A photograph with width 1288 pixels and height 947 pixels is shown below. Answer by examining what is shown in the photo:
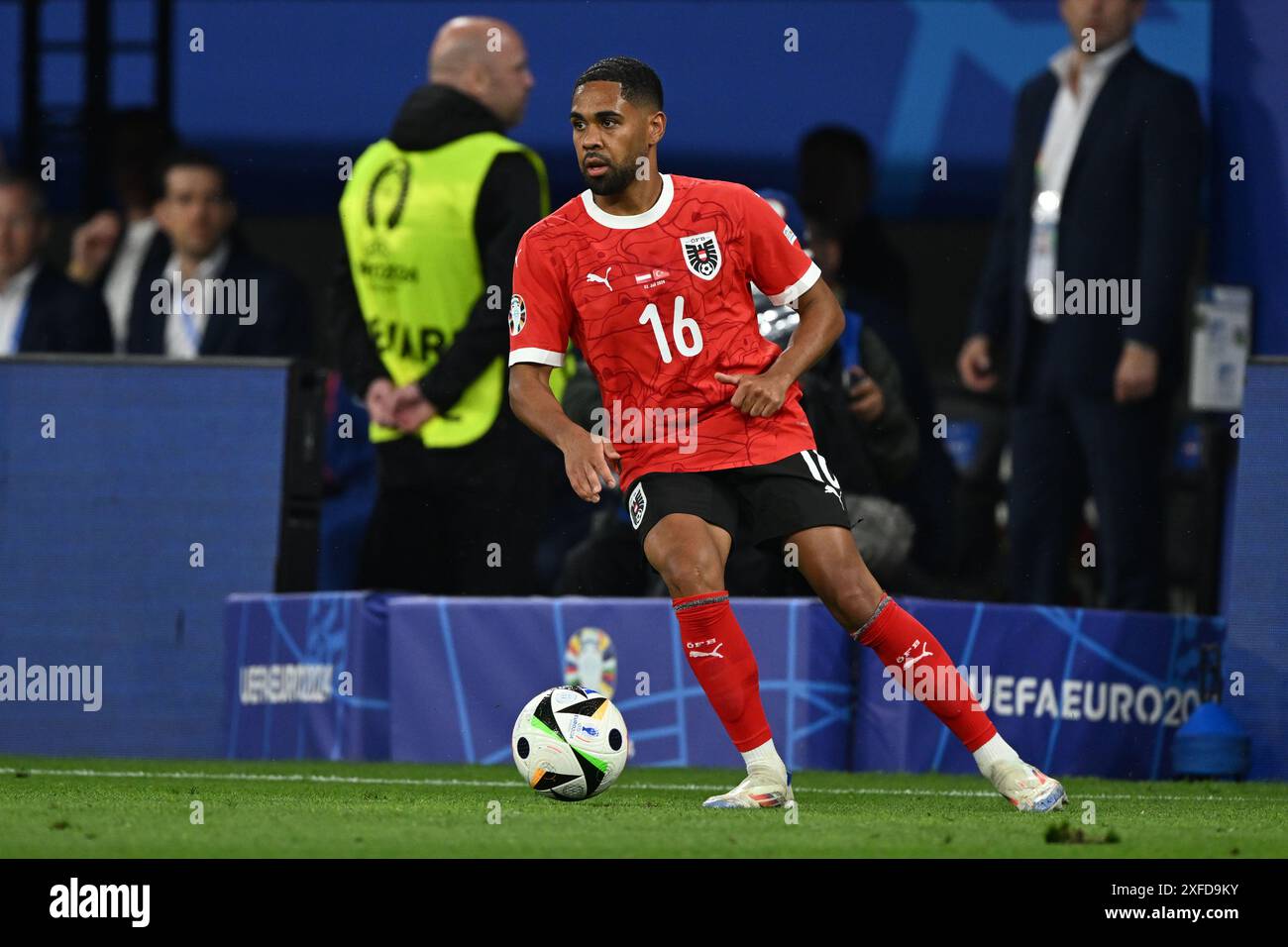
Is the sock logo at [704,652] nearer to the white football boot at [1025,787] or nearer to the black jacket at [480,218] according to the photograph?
the white football boot at [1025,787]

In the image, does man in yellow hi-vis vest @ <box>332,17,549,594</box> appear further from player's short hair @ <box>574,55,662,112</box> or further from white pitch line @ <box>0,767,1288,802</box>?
player's short hair @ <box>574,55,662,112</box>

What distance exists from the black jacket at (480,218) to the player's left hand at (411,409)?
35 millimetres

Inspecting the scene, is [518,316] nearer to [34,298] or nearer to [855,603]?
[855,603]

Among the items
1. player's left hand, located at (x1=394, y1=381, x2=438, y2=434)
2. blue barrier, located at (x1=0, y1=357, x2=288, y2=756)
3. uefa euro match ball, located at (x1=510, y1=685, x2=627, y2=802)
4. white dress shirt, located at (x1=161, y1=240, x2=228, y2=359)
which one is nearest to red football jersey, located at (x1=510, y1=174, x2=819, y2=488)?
uefa euro match ball, located at (x1=510, y1=685, x2=627, y2=802)

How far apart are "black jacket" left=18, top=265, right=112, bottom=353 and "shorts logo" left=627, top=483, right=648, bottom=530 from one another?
475 centimetres

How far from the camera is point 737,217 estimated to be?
670 centimetres

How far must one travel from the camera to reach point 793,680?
8539 millimetres

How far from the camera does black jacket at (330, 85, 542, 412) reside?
862 cm

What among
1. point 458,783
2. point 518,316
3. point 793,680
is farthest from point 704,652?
point 793,680

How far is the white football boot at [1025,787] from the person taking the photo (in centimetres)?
628
